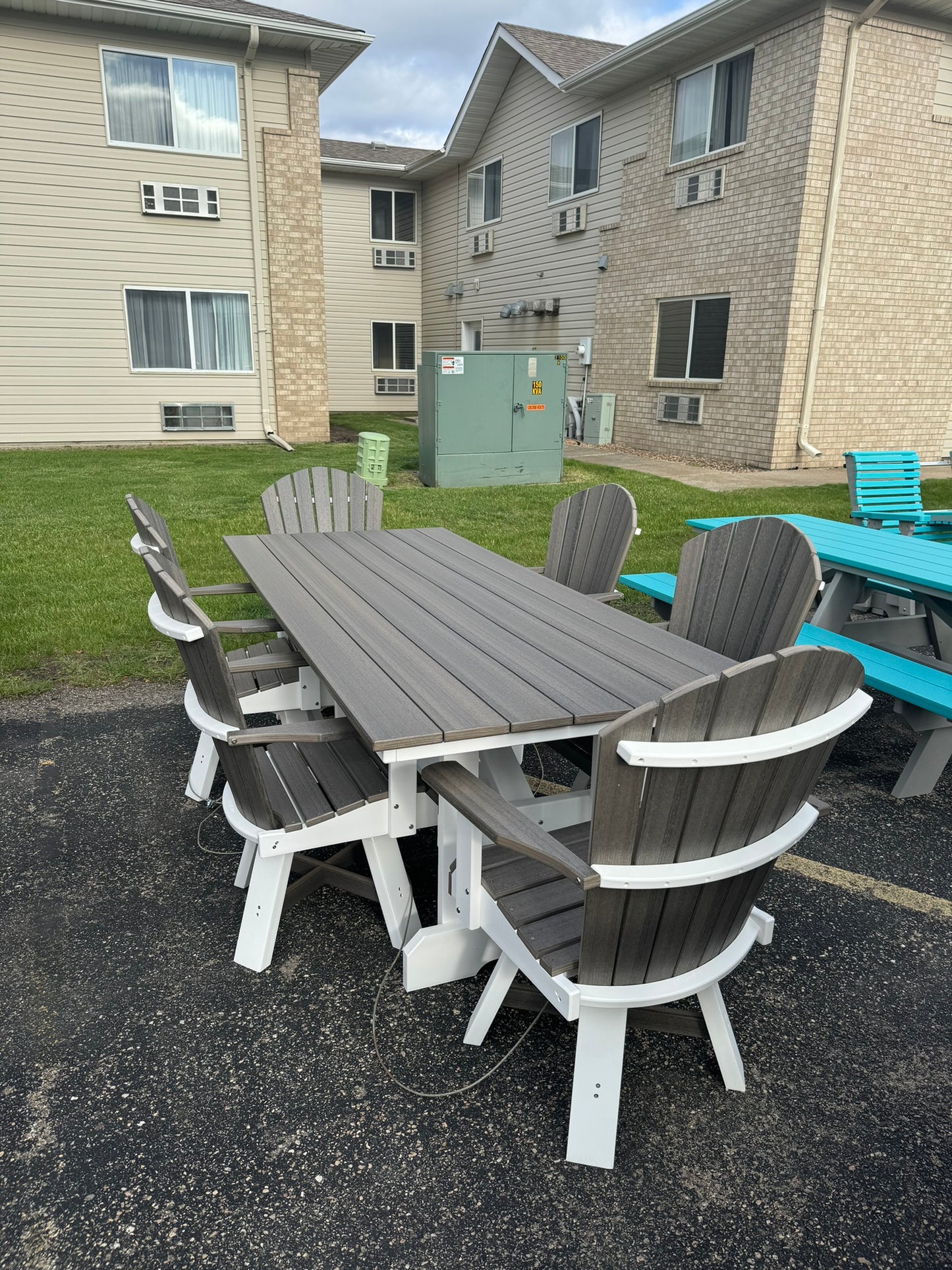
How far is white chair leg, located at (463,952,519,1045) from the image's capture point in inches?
84.2

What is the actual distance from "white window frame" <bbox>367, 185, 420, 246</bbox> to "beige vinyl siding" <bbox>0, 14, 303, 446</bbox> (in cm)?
738

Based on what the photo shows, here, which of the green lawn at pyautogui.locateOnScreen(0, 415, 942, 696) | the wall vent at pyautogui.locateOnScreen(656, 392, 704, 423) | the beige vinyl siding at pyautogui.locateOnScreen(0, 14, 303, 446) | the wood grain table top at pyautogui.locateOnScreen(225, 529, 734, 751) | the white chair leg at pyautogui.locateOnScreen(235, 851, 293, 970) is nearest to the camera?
the wood grain table top at pyautogui.locateOnScreen(225, 529, 734, 751)

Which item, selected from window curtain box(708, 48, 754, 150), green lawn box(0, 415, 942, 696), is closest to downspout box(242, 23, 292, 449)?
green lawn box(0, 415, 942, 696)

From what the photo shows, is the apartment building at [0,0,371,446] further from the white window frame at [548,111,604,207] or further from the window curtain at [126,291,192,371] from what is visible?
the white window frame at [548,111,604,207]

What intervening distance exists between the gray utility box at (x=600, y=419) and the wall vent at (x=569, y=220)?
2792mm

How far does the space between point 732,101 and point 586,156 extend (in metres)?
3.57

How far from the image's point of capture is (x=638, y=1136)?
1946 mm

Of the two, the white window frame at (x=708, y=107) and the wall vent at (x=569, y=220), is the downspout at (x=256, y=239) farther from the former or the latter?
the white window frame at (x=708, y=107)

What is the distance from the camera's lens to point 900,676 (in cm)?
358

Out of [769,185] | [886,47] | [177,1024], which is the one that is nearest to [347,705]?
[177,1024]

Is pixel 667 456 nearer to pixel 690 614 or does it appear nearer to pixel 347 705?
pixel 690 614

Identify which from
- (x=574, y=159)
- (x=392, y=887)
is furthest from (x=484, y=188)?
(x=392, y=887)

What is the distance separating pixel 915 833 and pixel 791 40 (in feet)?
35.2

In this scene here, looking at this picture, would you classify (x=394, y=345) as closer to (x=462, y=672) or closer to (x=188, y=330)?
(x=188, y=330)
